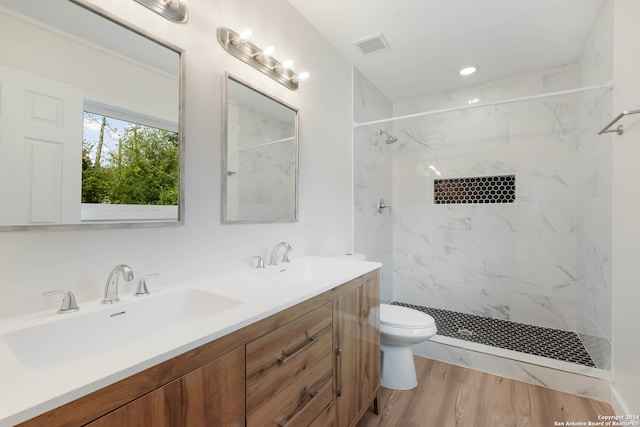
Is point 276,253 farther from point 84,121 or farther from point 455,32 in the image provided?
point 455,32

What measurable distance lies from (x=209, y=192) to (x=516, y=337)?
2.67m

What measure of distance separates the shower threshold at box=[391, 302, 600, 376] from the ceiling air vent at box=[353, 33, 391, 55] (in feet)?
7.73

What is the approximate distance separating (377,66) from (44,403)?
2.85m

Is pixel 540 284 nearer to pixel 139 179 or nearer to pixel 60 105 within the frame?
pixel 139 179

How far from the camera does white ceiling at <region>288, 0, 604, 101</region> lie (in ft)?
6.10

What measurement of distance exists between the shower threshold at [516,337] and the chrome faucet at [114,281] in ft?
7.30

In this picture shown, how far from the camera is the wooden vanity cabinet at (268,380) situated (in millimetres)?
570

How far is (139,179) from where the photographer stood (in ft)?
3.62

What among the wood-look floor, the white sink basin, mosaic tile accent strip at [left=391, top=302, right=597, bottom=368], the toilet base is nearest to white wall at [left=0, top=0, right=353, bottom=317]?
the white sink basin

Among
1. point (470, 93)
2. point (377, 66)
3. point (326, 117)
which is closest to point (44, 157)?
point (326, 117)

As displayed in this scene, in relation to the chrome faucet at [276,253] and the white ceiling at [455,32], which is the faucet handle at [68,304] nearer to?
the chrome faucet at [276,253]

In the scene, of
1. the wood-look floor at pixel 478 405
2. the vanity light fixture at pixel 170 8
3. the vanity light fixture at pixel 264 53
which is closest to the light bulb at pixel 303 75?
the vanity light fixture at pixel 264 53

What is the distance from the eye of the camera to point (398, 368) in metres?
1.95

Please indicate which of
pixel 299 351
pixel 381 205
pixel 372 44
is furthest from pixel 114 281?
pixel 381 205
